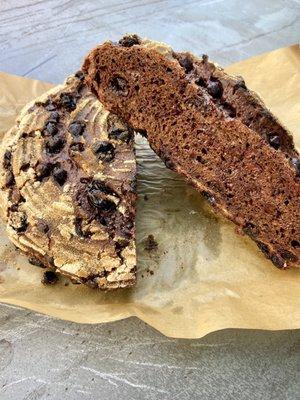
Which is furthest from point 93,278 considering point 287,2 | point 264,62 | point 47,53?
point 287,2

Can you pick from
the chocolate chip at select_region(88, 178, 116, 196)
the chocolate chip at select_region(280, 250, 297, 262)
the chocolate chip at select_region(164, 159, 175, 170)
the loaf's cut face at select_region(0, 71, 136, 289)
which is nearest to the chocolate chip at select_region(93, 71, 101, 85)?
the loaf's cut face at select_region(0, 71, 136, 289)

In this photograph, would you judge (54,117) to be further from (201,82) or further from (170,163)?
(201,82)

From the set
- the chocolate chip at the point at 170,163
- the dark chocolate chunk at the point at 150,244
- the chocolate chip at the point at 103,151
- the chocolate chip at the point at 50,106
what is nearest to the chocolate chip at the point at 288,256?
the dark chocolate chunk at the point at 150,244

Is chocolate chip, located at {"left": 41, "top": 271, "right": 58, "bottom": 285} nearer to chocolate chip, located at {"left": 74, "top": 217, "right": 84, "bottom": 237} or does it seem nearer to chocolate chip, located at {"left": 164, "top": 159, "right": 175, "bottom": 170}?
chocolate chip, located at {"left": 74, "top": 217, "right": 84, "bottom": 237}

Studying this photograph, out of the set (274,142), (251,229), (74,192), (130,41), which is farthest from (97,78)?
(251,229)

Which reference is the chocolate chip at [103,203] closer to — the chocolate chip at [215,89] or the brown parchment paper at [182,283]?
the brown parchment paper at [182,283]

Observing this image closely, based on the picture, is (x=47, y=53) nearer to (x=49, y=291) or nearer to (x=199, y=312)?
(x=49, y=291)
